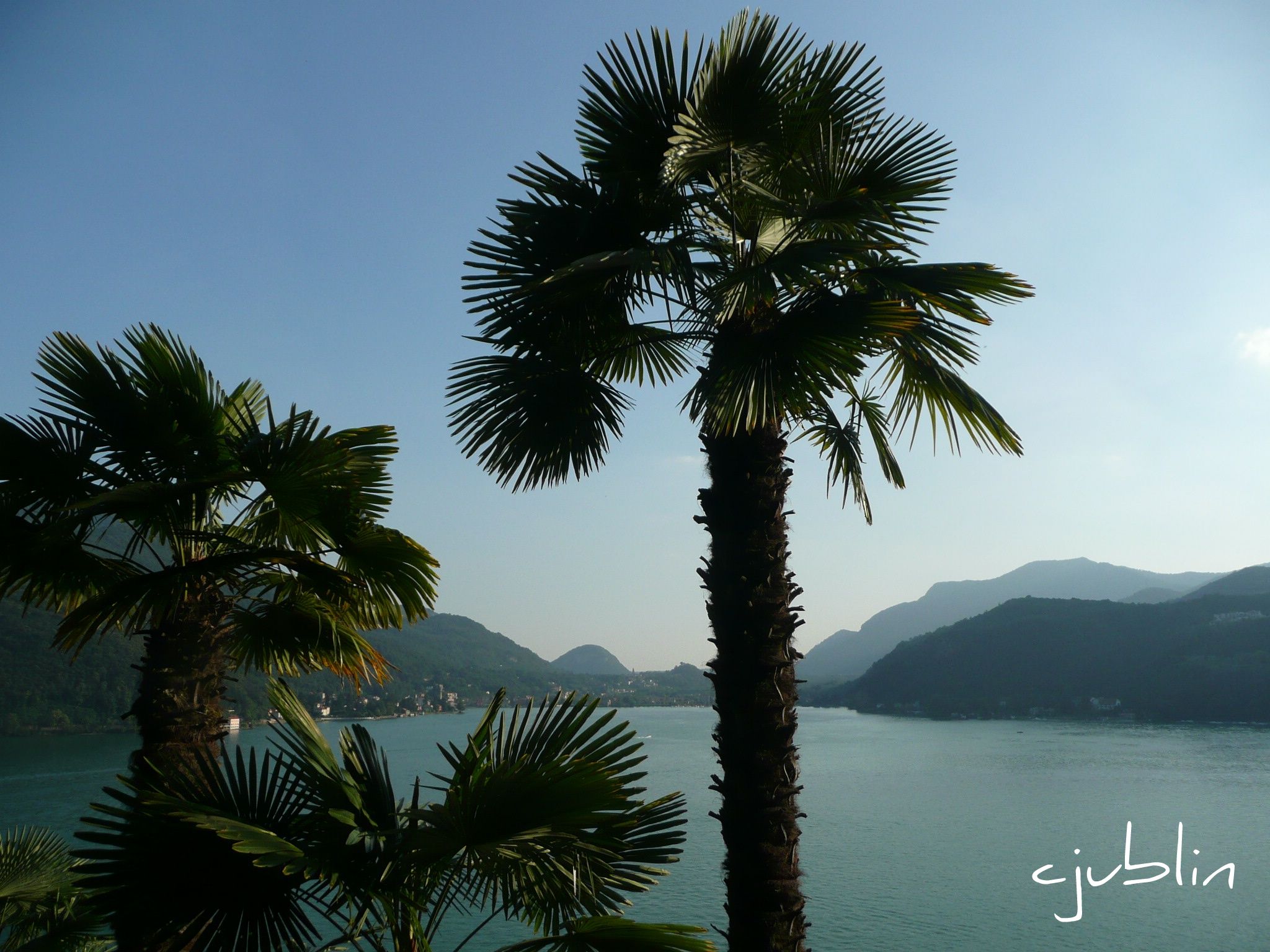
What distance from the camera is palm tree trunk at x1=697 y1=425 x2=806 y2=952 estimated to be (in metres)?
3.58

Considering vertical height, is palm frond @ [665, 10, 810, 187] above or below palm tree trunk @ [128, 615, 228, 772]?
above

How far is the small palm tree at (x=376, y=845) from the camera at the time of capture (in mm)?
3158

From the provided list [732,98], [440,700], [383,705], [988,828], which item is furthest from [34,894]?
[440,700]

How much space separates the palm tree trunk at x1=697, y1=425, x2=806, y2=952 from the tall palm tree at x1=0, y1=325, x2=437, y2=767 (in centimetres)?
187

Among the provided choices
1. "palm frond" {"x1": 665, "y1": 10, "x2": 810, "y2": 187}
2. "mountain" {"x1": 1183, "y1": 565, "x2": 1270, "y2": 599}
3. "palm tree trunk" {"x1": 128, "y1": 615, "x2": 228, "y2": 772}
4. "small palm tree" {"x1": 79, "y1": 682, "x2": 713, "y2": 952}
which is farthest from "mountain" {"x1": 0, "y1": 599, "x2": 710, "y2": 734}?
"mountain" {"x1": 1183, "y1": 565, "x2": 1270, "y2": 599}

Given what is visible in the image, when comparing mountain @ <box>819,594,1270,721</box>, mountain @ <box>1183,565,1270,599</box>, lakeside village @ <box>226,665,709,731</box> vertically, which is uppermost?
mountain @ <box>1183,565,1270,599</box>

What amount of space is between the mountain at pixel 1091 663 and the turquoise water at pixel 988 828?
6.90 meters

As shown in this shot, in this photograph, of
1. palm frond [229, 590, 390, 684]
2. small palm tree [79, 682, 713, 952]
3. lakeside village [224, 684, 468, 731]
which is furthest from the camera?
lakeside village [224, 684, 468, 731]

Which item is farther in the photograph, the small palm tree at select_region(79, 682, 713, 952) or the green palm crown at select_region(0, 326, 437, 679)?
the green palm crown at select_region(0, 326, 437, 679)

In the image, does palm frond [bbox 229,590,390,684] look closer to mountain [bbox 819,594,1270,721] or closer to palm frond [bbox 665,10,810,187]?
palm frond [bbox 665,10,810,187]

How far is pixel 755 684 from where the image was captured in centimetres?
374

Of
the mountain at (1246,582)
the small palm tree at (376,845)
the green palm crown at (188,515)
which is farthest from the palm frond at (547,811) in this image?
the mountain at (1246,582)

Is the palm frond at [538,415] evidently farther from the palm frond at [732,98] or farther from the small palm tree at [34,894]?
the small palm tree at [34,894]

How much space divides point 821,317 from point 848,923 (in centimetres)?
2495
